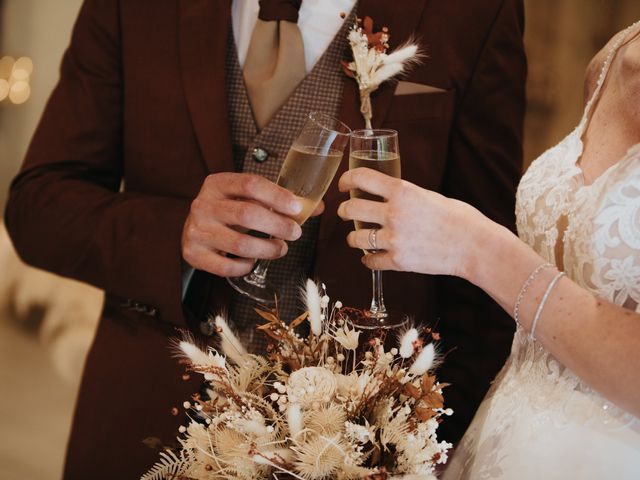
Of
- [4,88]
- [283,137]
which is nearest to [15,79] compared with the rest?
[4,88]

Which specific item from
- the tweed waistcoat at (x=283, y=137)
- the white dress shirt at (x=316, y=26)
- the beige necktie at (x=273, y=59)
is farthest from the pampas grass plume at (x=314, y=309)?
the white dress shirt at (x=316, y=26)

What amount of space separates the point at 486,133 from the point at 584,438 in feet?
2.89

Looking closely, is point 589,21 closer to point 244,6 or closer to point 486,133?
point 486,133

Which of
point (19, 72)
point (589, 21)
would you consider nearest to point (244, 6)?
point (589, 21)

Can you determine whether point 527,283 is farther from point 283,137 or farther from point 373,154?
point 283,137

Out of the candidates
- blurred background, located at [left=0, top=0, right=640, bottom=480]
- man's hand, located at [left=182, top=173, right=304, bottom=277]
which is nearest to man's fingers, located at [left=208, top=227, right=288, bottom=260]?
man's hand, located at [left=182, top=173, right=304, bottom=277]

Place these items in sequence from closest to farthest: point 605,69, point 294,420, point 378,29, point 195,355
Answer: point 294,420 → point 195,355 → point 605,69 → point 378,29

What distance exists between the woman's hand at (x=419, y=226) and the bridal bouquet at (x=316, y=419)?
0.20 metres

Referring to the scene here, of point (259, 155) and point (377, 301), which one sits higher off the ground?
point (259, 155)

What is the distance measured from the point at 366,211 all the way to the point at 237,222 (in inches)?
11.6

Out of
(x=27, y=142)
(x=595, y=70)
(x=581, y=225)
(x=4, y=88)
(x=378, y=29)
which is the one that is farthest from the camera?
(x=27, y=142)

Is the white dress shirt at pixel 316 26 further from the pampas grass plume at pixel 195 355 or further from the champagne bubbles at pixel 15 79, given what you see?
the champagne bubbles at pixel 15 79

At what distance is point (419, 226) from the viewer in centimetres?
134

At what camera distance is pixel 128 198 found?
1.91m
